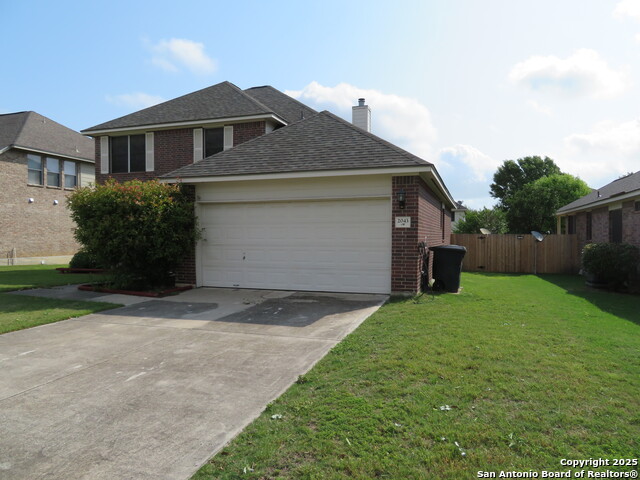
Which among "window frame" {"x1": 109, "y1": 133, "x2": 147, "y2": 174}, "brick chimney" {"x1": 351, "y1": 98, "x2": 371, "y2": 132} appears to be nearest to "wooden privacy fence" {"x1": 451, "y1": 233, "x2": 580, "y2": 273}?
"brick chimney" {"x1": 351, "y1": 98, "x2": 371, "y2": 132}

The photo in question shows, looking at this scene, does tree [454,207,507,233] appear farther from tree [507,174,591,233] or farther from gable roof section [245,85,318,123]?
gable roof section [245,85,318,123]

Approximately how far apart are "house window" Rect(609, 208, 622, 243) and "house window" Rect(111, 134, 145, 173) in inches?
688

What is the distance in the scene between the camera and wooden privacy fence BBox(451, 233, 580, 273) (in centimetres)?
1738

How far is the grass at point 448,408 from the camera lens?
2.71m

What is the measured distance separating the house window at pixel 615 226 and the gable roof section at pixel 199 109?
12459mm

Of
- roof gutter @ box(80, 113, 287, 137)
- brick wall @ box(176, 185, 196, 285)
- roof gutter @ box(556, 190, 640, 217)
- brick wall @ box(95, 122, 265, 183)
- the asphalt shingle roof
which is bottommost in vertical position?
brick wall @ box(176, 185, 196, 285)

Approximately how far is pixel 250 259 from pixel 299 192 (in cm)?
213

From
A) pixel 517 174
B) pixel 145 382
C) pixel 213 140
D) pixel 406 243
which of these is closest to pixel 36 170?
pixel 213 140

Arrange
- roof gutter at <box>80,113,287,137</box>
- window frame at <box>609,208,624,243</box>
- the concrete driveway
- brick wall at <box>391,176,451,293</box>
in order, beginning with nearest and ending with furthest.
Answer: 1. the concrete driveway
2. brick wall at <box>391,176,451,293</box>
3. window frame at <box>609,208,624,243</box>
4. roof gutter at <box>80,113,287,137</box>

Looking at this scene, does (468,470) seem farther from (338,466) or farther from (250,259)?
(250,259)

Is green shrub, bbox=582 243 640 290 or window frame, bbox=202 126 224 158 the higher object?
window frame, bbox=202 126 224 158

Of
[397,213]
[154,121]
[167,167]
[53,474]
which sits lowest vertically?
[53,474]

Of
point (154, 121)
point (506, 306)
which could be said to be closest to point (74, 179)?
point (154, 121)

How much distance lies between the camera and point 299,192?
32.6 ft
